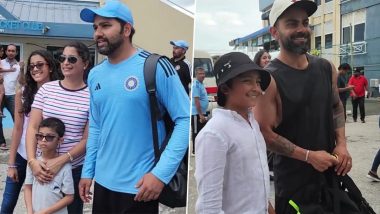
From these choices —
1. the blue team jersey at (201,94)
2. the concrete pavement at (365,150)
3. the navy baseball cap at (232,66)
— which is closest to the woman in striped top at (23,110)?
the blue team jersey at (201,94)

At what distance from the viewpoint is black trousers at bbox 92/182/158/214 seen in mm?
1446

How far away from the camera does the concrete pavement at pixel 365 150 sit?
2.12 m

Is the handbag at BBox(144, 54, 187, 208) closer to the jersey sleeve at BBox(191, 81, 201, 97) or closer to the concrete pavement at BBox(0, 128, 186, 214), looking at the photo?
the jersey sleeve at BBox(191, 81, 201, 97)

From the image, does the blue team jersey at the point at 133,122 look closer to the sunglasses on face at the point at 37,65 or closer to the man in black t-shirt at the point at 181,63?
the man in black t-shirt at the point at 181,63

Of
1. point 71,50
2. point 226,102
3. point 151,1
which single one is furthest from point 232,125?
point 71,50

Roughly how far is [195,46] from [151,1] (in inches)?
30.9

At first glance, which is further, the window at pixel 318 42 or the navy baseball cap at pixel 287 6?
the window at pixel 318 42

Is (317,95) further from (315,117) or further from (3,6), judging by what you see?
(3,6)

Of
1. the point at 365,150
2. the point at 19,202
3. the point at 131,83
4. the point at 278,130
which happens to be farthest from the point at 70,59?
the point at 19,202

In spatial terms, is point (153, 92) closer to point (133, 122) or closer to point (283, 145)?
point (133, 122)

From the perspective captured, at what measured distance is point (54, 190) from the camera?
1785 millimetres

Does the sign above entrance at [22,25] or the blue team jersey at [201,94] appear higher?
the sign above entrance at [22,25]

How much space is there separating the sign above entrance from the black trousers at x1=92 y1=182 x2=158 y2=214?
1088 centimetres

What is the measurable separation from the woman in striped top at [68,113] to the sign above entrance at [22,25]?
10387 mm
